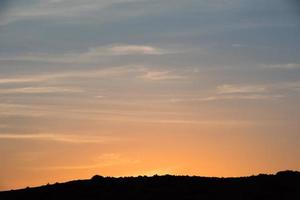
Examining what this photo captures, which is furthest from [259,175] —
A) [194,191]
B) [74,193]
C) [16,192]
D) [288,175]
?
[16,192]

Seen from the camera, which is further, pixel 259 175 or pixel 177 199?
pixel 259 175

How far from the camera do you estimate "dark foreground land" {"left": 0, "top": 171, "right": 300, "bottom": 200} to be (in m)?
46.1

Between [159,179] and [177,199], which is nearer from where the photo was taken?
[177,199]

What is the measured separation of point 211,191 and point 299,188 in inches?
198

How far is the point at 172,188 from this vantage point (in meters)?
47.5

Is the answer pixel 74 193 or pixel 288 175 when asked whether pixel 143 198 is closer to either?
pixel 74 193

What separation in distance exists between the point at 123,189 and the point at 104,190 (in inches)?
43.7

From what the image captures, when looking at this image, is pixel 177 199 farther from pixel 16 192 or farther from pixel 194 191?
pixel 16 192

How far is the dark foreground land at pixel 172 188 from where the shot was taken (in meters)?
46.1

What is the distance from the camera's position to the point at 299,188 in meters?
47.0

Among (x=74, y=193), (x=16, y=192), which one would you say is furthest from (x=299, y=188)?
(x=16, y=192)

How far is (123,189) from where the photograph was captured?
47969mm

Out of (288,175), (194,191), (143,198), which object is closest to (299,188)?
(288,175)

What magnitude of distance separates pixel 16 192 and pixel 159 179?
8.68 metres
